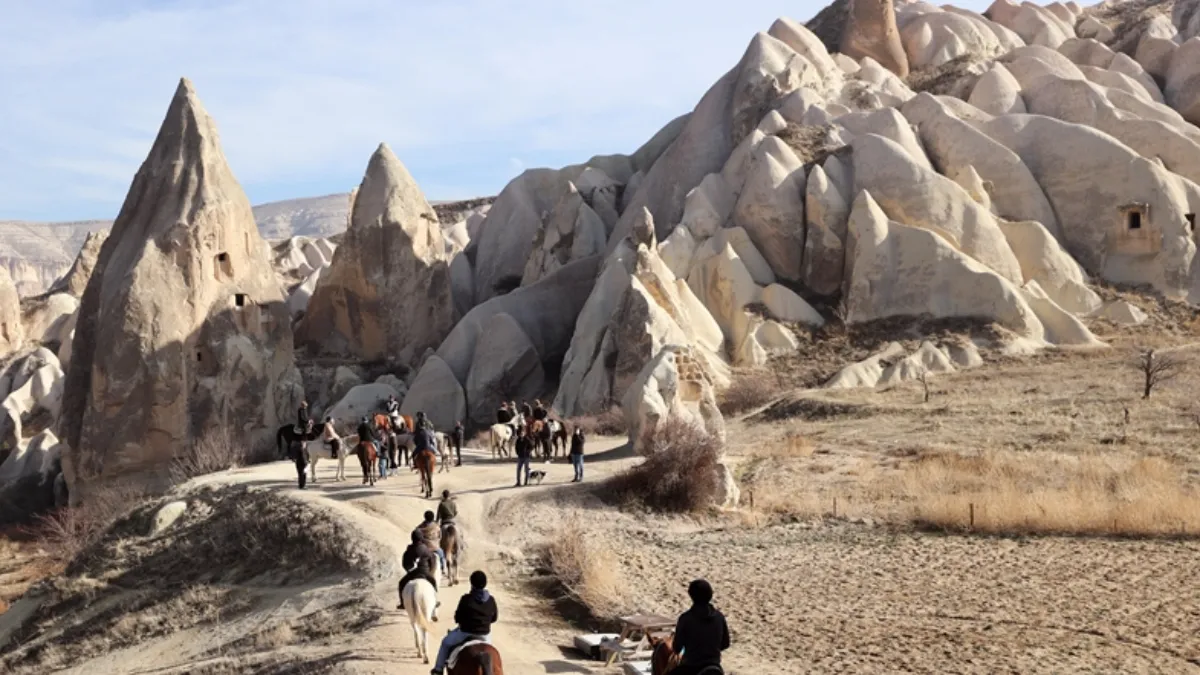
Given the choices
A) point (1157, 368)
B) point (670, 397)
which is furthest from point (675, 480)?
point (1157, 368)

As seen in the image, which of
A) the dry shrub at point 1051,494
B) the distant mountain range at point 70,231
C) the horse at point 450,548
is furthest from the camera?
the distant mountain range at point 70,231

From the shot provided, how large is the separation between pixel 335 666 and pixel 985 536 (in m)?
7.57

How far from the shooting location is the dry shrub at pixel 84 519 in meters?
21.8

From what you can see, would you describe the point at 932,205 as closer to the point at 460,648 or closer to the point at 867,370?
the point at 867,370

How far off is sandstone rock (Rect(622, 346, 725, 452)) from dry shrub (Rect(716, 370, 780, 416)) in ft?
16.4

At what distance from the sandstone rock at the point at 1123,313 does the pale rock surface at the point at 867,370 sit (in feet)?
18.8

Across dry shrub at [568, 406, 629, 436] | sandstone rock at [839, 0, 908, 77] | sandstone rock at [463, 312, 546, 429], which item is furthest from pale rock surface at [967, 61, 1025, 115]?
→ dry shrub at [568, 406, 629, 436]

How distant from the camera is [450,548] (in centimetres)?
1240

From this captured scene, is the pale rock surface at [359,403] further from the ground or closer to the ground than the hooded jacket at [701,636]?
further from the ground

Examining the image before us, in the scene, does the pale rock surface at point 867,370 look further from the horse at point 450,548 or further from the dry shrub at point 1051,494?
the horse at point 450,548

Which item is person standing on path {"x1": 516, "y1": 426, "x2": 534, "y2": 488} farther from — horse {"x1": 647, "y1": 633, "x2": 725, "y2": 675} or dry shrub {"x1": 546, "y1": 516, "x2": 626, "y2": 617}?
horse {"x1": 647, "y1": 633, "x2": 725, "y2": 675}

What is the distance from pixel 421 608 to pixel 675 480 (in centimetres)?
668

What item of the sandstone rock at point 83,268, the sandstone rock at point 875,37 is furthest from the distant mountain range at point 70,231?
the sandstone rock at point 875,37

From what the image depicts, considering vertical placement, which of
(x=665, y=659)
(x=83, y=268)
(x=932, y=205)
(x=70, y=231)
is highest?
(x=70, y=231)
